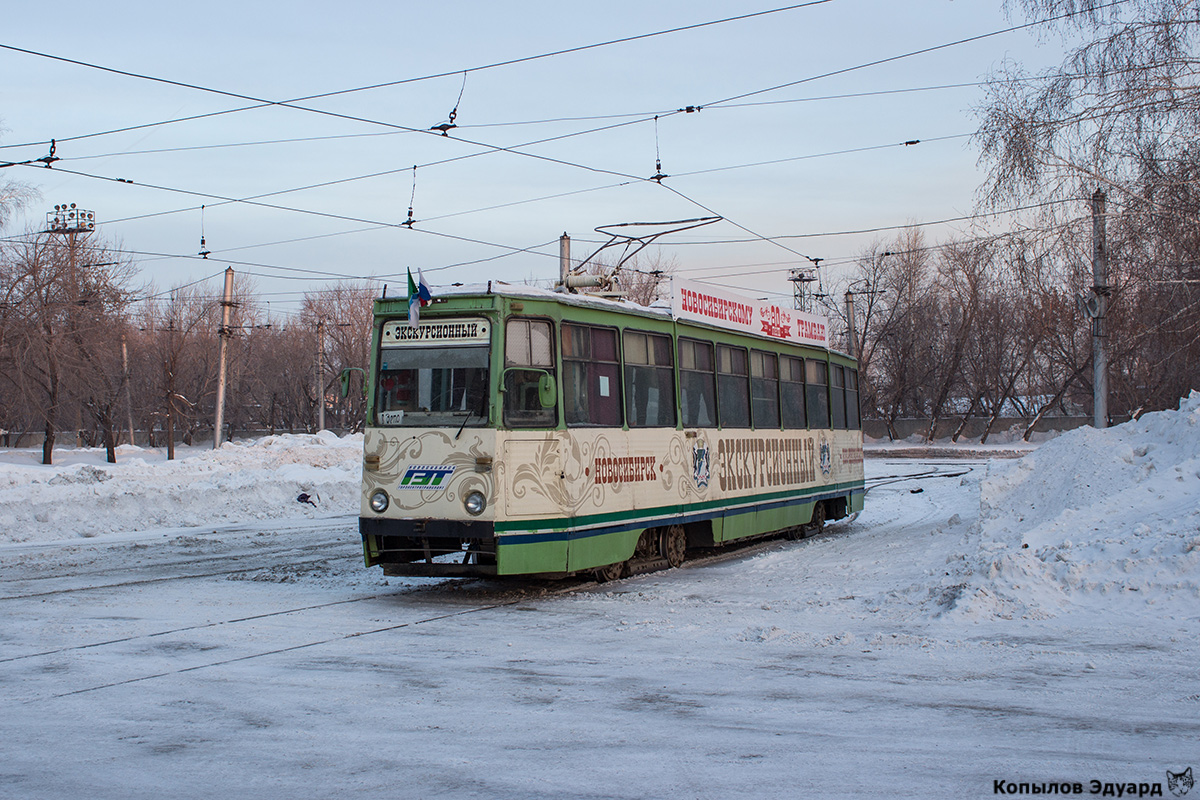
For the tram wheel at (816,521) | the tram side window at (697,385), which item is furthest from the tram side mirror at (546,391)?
the tram wheel at (816,521)

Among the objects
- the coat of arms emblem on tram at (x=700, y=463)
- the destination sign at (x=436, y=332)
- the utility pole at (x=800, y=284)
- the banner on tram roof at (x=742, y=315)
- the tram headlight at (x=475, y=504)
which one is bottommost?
the tram headlight at (x=475, y=504)

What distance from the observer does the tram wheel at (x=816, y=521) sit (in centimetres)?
1862

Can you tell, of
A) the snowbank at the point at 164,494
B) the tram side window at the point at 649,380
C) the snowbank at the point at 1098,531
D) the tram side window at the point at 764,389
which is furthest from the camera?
the snowbank at the point at 164,494

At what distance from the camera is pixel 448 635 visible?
924 centimetres

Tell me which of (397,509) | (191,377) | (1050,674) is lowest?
(1050,674)

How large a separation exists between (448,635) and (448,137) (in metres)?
12.9

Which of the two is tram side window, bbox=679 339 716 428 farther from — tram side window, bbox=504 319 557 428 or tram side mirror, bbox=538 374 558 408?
tram side mirror, bbox=538 374 558 408

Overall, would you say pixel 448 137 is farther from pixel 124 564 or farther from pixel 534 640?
pixel 534 640

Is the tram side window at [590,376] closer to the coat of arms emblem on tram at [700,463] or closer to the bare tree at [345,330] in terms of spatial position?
the coat of arms emblem on tram at [700,463]

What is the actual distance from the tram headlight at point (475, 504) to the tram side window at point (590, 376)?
138 cm

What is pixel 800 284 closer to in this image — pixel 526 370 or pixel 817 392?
pixel 817 392

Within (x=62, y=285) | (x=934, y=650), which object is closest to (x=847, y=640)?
(x=934, y=650)

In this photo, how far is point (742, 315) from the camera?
1582cm

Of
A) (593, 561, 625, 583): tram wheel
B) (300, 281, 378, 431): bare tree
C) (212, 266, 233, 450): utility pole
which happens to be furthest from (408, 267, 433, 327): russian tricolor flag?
(300, 281, 378, 431): bare tree
